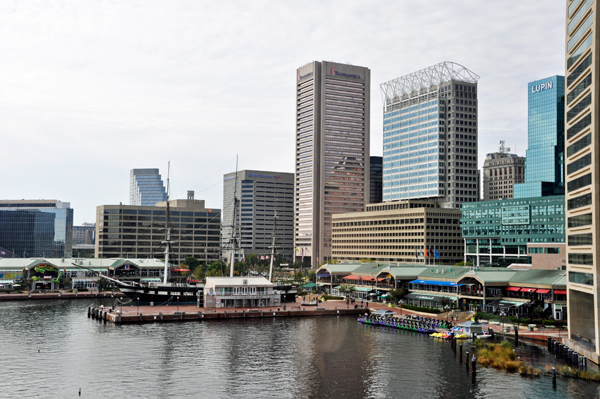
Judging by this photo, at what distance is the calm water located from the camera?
6178 cm

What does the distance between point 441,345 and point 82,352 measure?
5286cm

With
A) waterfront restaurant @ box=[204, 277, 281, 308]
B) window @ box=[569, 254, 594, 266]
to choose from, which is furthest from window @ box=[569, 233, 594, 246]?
waterfront restaurant @ box=[204, 277, 281, 308]

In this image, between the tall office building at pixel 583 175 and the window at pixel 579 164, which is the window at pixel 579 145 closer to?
the tall office building at pixel 583 175

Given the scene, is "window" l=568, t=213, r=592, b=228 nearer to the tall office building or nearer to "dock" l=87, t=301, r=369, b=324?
the tall office building

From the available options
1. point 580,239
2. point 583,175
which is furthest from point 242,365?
point 583,175

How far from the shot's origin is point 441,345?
88875mm

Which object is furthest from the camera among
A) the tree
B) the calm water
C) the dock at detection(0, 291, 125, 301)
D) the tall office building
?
the dock at detection(0, 291, 125, 301)

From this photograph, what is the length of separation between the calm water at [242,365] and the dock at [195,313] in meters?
6.02

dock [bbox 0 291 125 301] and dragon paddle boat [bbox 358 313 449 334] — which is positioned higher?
dragon paddle boat [bbox 358 313 449 334]

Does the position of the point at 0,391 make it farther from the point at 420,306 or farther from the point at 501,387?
the point at 420,306

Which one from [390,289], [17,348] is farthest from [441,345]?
[17,348]

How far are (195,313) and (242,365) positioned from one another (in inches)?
1892

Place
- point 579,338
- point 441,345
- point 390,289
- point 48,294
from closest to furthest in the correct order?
point 579,338
point 441,345
point 390,289
point 48,294

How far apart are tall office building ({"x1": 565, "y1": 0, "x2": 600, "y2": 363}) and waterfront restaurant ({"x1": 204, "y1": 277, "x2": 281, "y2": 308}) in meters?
70.6
